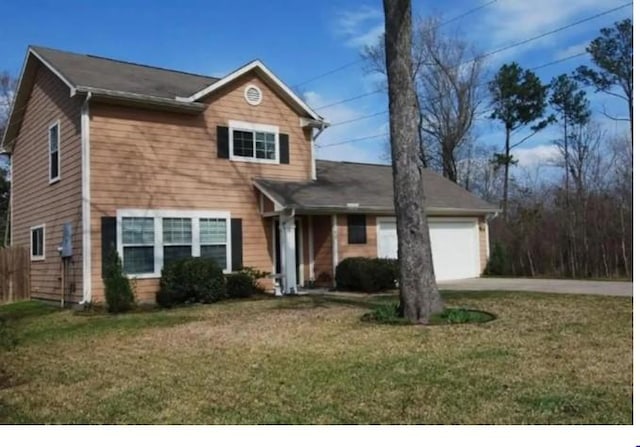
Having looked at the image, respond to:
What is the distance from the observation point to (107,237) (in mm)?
13188

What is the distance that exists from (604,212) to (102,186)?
14.2 metres

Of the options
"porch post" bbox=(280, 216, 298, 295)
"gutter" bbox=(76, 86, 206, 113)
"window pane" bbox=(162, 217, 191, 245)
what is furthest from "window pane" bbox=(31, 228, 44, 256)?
"porch post" bbox=(280, 216, 298, 295)

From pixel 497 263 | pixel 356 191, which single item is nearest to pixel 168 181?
pixel 356 191

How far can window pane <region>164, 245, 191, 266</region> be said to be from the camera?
14070 millimetres

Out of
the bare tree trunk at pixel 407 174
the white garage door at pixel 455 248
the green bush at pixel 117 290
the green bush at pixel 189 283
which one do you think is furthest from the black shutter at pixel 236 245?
the bare tree trunk at pixel 407 174

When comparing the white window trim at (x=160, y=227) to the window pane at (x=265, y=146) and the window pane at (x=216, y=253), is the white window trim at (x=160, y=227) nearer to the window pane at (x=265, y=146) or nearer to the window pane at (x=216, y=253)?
the window pane at (x=216, y=253)

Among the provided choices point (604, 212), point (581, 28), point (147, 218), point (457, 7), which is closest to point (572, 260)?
point (604, 212)

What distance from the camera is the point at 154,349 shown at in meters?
7.71

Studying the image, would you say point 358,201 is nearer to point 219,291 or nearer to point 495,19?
point 219,291

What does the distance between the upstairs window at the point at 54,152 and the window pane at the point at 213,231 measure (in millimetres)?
3625

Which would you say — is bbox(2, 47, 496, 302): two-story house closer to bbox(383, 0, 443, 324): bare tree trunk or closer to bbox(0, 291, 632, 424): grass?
bbox(0, 291, 632, 424): grass

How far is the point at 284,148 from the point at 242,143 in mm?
1305

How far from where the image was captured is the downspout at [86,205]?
510 inches

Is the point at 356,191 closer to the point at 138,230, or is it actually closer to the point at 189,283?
the point at 189,283
